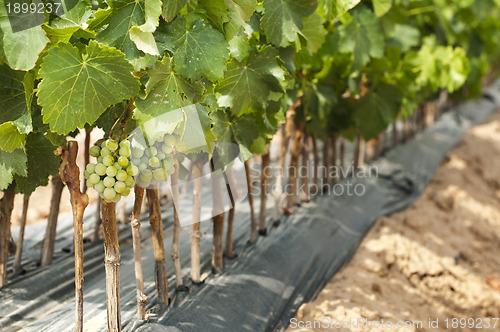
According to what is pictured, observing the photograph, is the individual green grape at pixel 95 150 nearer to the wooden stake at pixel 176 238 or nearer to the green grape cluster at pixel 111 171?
the green grape cluster at pixel 111 171

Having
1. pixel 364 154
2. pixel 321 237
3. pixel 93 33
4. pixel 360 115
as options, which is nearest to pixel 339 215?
pixel 321 237

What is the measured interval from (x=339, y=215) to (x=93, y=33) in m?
1.82

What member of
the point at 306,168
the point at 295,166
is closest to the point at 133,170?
the point at 295,166

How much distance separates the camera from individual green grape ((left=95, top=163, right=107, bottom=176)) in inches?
45.9

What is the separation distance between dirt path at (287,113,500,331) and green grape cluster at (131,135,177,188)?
93cm

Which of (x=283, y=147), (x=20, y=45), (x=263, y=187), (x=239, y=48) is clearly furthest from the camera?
(x=283, y=147)

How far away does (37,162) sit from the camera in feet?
4.74

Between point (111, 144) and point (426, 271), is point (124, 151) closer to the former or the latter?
point (111, 144)

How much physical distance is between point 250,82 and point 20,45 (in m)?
0.66

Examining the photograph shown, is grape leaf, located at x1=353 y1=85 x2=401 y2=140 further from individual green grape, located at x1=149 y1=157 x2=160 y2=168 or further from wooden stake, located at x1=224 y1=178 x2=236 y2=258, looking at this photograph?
individual green grape, located at x1=149 y1=157 x2=160 y2=168

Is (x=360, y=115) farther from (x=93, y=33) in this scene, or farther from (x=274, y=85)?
(x=93, y=33)

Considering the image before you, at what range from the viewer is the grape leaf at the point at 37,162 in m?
1.41

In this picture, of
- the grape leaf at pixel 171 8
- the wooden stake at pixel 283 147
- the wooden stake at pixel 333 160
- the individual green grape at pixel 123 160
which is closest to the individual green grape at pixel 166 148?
the individual green grape at pixel 123 160

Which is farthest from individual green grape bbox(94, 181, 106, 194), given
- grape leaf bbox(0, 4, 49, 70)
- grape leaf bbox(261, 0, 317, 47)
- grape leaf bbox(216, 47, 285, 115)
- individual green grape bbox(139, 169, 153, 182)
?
grape leaf bbox(261, 0, 317, 47)
